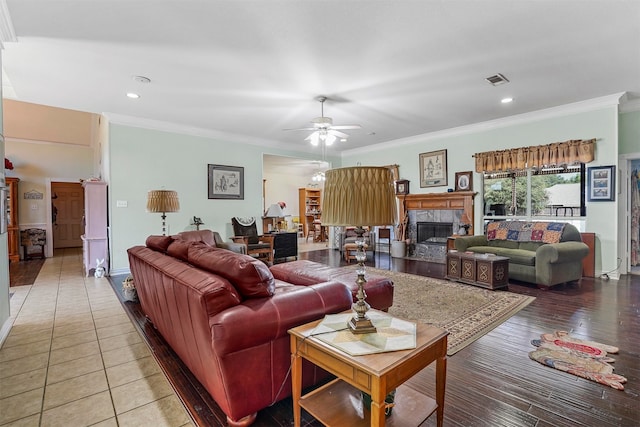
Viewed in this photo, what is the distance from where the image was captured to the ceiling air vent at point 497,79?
3656 mm

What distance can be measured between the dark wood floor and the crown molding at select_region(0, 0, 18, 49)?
284 centimetres

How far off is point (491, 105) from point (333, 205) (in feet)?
14.7

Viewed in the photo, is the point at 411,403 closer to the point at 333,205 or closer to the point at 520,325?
the point at 333,205

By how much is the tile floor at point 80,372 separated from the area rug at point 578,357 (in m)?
2.45

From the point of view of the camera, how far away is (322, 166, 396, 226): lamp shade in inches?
55.4

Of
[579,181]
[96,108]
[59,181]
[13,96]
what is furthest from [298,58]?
[59,181]

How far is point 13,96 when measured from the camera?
4.27 m

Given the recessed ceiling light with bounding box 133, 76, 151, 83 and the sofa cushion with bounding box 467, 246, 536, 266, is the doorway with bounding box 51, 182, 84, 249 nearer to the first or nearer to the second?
the recessed ceiling light with bounding box 133, 76, 151, 83

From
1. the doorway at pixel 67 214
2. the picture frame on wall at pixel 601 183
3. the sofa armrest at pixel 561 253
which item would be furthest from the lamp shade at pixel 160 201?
the picture frame on wall at pixel 601 183

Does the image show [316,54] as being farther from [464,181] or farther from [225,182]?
[464,181]

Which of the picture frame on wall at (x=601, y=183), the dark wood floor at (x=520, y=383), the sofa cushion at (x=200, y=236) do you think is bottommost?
the dark wood floor at (x=520, y=383)

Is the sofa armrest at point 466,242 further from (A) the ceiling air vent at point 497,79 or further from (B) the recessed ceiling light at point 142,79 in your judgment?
(B) the recessed ceiling light at point 142,79

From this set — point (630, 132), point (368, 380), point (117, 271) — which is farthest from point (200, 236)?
point (630, 132)

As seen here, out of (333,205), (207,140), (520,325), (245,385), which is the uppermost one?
(207,140)
